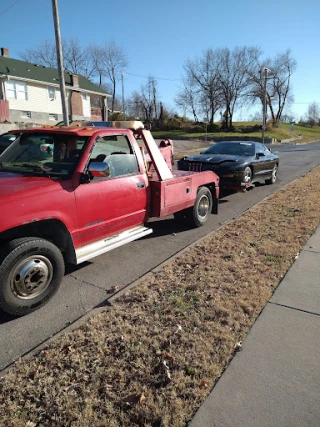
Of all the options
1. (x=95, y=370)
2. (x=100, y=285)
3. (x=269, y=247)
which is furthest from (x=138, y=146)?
(x=95, y=370)

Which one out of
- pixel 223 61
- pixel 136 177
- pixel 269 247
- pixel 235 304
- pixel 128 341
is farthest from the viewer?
pixel 223 61

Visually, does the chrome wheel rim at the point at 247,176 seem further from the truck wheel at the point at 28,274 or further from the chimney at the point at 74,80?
the chimney at the point at 74,80

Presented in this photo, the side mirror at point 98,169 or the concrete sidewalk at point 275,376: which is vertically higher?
the side mirror at point 98,169

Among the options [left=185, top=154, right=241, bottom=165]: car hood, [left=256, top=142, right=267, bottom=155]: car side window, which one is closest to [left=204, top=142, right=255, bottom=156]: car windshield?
[left=256, top=142, right=267, bottom=155]: car side window

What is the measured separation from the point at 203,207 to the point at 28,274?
4068 millimetres

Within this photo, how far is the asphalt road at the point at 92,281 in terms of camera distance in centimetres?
310

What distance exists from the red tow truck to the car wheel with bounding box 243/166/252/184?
3.72m

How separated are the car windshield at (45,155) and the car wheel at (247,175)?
567cm

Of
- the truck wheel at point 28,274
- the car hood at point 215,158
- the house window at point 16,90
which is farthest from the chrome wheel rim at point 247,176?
the house window at point 16,90

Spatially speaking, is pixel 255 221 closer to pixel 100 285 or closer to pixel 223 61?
pixel 100 285

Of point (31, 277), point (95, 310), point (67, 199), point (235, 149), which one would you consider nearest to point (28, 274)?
point (31, 277)

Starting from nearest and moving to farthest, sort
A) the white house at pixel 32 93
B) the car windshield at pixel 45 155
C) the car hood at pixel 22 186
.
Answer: the car hood at pixel 22 186 < the car windshield at pixel 45 155 < the white house at pixel 32 93

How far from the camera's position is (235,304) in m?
3.55

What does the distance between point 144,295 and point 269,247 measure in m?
2.39
